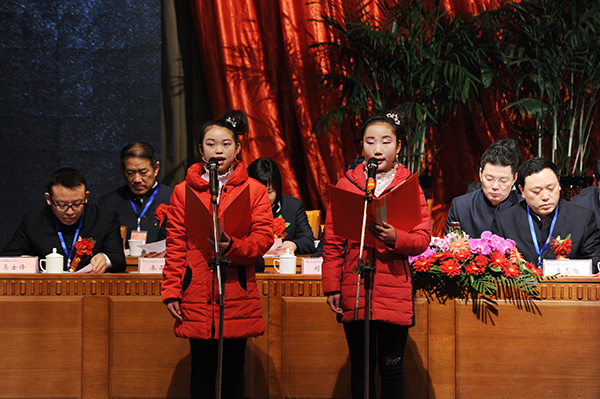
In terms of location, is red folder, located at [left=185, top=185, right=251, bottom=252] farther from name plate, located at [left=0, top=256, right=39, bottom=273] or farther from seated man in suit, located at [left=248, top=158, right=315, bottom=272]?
seated man in suit, located at [left=248, top=158, right=315, bottom=272]

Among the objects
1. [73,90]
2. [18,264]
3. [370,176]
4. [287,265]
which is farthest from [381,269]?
[73,90]

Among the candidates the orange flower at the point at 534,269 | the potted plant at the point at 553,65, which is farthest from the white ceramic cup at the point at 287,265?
the potted plant at the point at 553,65

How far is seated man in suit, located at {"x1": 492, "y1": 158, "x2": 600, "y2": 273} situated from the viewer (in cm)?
281

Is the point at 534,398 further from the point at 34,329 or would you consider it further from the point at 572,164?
the point at 572,164

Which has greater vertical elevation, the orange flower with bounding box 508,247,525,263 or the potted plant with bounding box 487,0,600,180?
the potted plant with bounding box 487,0,600,180

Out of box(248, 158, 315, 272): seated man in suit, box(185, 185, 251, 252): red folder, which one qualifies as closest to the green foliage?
box(248, 158, 315, 272): seated man in suit

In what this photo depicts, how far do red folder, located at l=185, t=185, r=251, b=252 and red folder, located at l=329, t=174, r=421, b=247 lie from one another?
281mm

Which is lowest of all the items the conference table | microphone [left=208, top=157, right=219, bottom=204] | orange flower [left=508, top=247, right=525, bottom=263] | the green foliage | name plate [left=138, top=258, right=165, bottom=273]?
the conference table

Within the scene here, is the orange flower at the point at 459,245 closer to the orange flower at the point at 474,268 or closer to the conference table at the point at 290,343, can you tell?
the orange flower at the point at 474,268

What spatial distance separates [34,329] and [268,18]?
11.0ft

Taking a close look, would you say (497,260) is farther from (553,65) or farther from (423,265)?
(553,65)

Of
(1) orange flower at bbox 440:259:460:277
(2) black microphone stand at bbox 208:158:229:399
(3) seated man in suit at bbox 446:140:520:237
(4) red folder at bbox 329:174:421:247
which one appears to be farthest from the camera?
(3) seated man in suit at bbox 446:140:520:237

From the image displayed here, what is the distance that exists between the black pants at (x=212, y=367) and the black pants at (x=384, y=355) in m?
0.37

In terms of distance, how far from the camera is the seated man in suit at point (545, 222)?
281 centimetres
